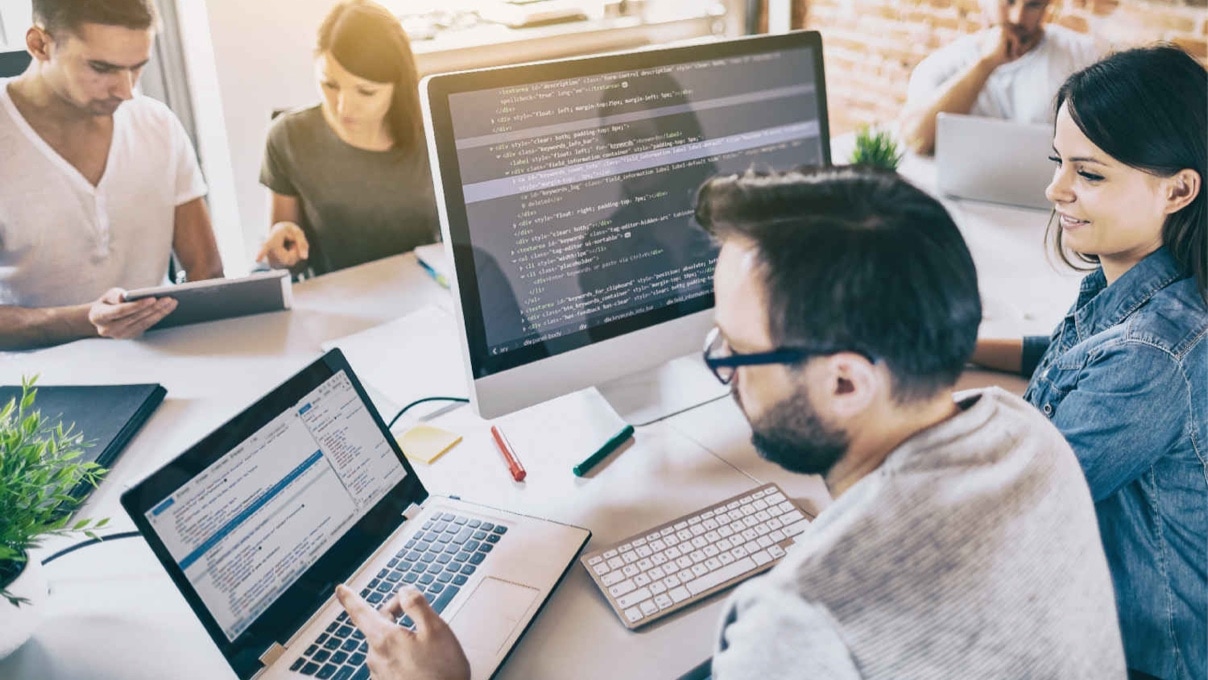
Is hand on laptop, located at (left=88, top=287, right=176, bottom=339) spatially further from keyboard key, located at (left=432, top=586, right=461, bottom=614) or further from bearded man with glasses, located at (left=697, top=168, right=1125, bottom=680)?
bearded man with glasses, located at (left=697, top=168, right=1125, bottom=680)

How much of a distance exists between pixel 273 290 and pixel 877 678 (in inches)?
51.3

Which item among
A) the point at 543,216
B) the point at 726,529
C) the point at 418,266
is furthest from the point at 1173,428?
the point at 418,266

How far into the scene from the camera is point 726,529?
0.98 m

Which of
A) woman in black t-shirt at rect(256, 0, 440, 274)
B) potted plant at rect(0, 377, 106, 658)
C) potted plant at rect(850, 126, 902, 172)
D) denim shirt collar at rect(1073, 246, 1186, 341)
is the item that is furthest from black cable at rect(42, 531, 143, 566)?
potted plant at rect(850, 126, 902, 172)

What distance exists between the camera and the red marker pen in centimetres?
111

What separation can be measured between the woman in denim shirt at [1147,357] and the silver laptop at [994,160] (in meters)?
0.79

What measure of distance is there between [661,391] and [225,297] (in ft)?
2.66

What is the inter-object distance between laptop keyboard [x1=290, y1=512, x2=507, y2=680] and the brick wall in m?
2.19

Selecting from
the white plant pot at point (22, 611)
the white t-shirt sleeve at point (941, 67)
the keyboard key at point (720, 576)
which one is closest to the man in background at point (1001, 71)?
the white t-shirt sleeve at point (941, 67)

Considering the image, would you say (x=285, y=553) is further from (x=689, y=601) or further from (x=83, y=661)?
(x=689, y=601)

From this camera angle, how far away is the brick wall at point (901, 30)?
101 inches

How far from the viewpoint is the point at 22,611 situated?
0.84 meters

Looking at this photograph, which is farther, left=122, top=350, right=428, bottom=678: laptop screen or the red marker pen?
the red marker pen

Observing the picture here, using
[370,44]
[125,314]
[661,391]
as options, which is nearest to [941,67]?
[370,44]
